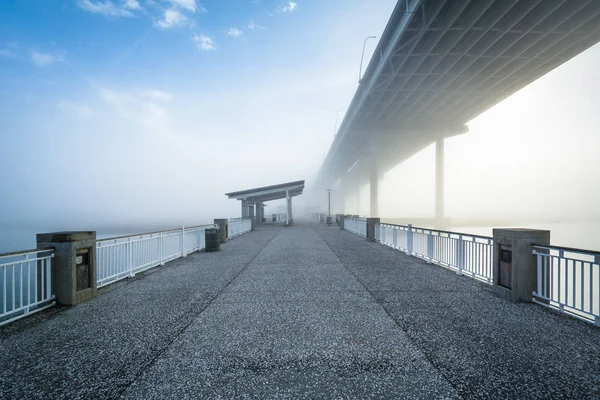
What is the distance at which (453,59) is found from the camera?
73.5 ft

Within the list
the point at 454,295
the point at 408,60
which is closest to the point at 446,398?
the point at 454,295

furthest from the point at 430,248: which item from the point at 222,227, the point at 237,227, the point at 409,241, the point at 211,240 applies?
the point at 237,227

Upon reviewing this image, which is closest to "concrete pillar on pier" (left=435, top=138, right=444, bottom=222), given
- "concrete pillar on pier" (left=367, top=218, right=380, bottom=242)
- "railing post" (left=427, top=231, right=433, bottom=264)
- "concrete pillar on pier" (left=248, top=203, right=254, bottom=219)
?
"concrete pillar on pier" (left=248, top=203, right=254, bottom=219)

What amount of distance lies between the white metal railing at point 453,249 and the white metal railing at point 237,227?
424 inches

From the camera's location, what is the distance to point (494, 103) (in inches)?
1259

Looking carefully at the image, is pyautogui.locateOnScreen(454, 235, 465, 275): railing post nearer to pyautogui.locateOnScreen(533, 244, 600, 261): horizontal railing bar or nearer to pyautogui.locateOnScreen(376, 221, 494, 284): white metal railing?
pyautogui.locateOnScreen(376, 221, 494, 284): white metal railing

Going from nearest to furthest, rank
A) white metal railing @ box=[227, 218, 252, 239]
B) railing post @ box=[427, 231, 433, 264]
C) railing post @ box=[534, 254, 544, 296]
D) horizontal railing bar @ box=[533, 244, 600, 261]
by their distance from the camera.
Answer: horizontal railing bar @ box=[533, 244, 600, 261] → railing post @ box=[534, 254, 544, 296] → railing post @ box=[427, 231, 433, 264] → white metal railing @ box=[227, 218, 252, 239]

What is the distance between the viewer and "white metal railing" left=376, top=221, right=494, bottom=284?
258 inches

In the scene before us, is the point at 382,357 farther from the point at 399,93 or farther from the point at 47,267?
the point at 399,93

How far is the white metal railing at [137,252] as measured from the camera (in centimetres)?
639

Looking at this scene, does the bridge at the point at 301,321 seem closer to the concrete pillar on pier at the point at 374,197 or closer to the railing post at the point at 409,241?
the railing post at the point at 409,241

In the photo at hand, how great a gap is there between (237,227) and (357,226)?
8.90m

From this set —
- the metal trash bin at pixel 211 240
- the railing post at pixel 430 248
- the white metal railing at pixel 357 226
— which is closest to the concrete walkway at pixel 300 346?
the railing post at pixel 430 248

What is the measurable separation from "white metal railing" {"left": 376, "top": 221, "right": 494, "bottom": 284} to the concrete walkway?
3.24 feet
